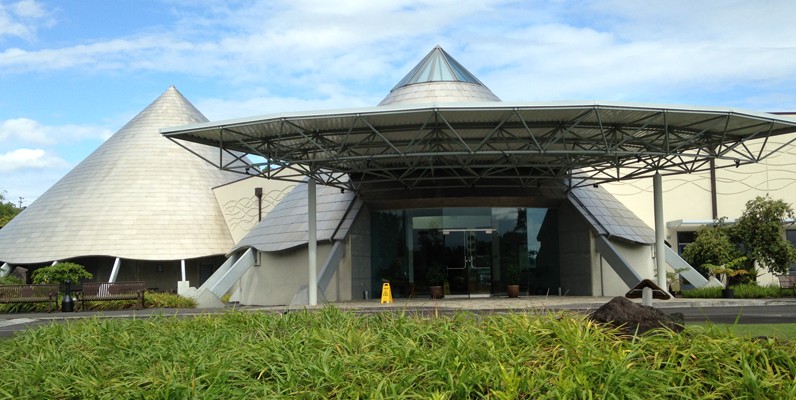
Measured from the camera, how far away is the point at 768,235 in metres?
28.5

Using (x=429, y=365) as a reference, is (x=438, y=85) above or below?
above

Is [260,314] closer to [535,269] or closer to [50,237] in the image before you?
[535,269]

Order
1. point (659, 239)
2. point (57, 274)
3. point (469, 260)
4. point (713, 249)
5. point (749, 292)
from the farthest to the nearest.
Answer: point (469, 260), point (713, 249), point (57, 274), point (659, 239), point (749, 292)

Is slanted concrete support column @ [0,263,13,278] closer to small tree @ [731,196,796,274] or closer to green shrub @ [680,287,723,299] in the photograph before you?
green shrub @ [680,287,723,299]

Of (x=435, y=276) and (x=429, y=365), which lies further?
(x=435, y=276)

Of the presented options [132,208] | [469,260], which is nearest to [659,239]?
[469,260]

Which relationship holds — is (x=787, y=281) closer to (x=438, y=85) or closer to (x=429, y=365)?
(x=438, y=85)

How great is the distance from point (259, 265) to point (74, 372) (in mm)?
25931

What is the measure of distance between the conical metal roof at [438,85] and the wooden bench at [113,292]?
12.8 metres

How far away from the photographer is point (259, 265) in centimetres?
3350

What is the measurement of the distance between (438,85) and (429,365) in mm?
27982

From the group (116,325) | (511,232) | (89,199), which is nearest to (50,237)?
(89,199)

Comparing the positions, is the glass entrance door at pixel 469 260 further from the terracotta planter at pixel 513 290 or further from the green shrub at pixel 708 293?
the green shrub at pixel 708 293

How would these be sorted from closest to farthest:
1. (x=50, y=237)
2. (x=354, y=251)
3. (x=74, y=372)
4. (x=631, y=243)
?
(x=74, y=372) < (x=354, y=251) < (x=631, y=243) < (x=50, y=237)
